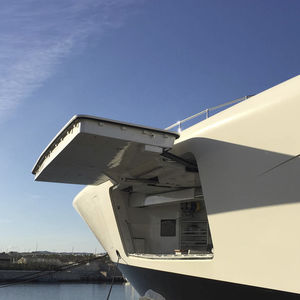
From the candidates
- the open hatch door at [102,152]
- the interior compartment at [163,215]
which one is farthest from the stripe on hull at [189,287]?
the open hatch door at [102,152]

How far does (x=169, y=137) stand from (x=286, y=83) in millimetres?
3361

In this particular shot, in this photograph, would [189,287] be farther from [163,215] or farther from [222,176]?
[163,215]

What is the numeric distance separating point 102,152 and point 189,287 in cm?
477

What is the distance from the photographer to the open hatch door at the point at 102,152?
30.6 ft

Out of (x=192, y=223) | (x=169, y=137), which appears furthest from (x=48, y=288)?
(x=169, y=137)

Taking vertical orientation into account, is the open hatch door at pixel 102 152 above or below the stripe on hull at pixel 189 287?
above

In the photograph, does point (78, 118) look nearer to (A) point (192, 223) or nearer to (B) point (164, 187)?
(B) point (164, 187)

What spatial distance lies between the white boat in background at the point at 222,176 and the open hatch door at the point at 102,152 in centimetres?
3

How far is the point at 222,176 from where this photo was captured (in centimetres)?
933

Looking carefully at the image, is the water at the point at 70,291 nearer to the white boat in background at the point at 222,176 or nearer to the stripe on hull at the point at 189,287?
the stripe on hull at the point at 189,287

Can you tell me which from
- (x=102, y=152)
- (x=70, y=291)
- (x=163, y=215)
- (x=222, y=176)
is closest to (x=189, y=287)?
(x=222, y=176)

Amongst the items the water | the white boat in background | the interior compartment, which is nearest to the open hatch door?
the white boat in background

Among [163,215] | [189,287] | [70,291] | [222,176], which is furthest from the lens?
[70,291]

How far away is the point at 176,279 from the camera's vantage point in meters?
11.6
